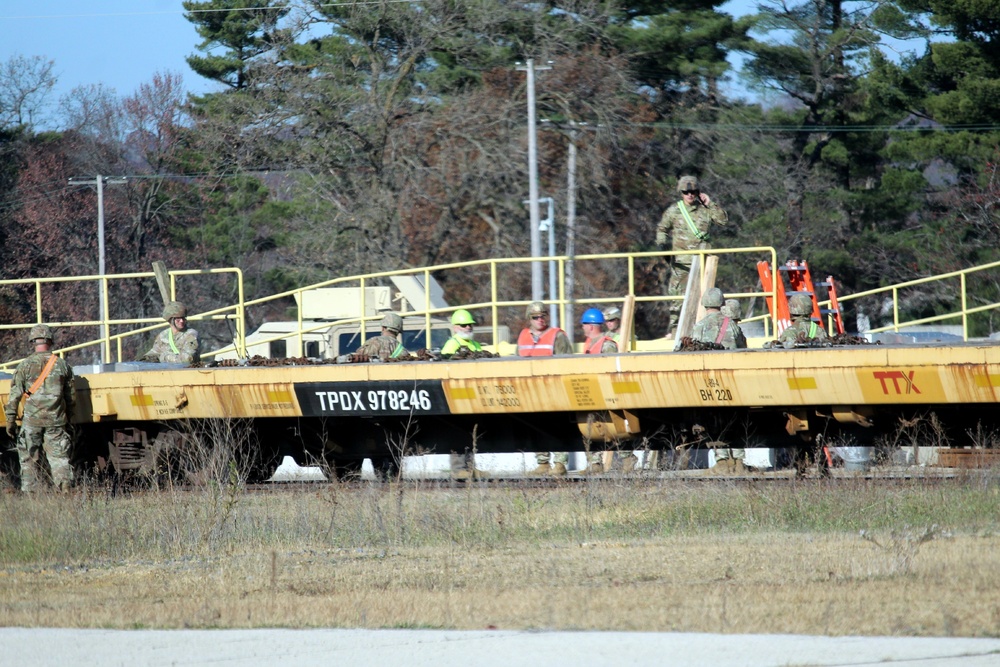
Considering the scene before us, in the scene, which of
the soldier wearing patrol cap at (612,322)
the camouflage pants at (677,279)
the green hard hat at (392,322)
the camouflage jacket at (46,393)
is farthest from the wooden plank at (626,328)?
the camouflage jacket at (46,393)

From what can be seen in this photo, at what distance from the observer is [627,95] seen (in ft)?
110

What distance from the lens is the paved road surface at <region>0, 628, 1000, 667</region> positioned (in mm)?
5699

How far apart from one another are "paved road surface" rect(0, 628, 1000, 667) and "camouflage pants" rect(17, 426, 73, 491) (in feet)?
22.2

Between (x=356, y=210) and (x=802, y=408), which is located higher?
(x=356, y=210)

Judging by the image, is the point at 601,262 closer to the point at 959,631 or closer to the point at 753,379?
the point at 753,379

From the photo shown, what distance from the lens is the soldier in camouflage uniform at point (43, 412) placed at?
12.9 meters

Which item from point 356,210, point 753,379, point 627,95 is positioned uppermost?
point 627,95

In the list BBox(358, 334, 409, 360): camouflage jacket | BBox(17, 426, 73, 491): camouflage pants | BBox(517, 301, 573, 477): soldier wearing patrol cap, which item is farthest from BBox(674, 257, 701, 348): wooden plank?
BBox(17, 426, 73, 491): camouflage pants

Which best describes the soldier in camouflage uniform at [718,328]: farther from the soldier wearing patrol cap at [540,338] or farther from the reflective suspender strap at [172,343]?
the reflective suspender strap at [172,343]

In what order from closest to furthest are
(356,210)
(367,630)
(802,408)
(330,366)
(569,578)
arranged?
(367,630) → (569,578) → (802,408) → (330,366) → (356,210)

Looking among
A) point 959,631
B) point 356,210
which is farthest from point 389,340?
point 356,210

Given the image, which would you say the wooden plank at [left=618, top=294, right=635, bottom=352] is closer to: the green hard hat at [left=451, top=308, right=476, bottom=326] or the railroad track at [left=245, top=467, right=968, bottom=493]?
the railroad track at [left=245, top=467, right=968, bottom=493]

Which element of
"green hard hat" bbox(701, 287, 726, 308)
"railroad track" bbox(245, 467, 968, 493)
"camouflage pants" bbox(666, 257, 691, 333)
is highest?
"camouflage pants" bbox(666, 257, 691, 333)

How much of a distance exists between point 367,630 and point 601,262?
29.3 metres
